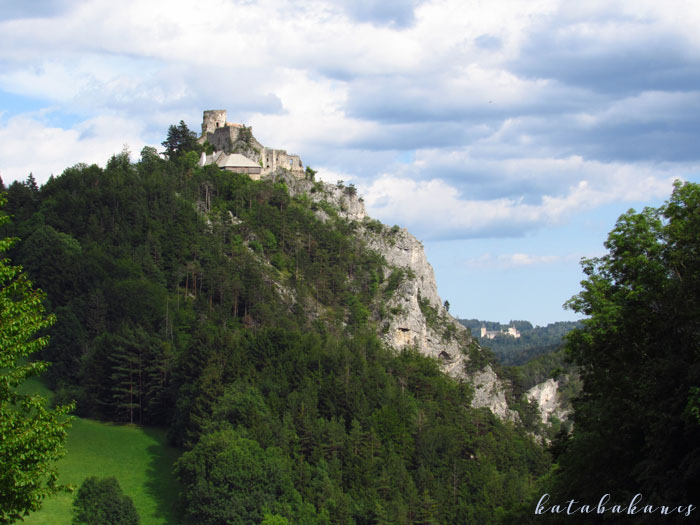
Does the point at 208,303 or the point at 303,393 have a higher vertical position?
the point at 208,303

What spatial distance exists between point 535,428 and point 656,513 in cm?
9806

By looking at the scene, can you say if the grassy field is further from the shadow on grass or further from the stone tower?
the stone tower

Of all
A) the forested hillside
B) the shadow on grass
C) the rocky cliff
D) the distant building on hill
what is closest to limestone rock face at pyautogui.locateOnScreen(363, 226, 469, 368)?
the rocky cliff

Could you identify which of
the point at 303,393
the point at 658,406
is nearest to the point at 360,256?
the point at 303,393

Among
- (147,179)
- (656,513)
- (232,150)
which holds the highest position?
(232,150)

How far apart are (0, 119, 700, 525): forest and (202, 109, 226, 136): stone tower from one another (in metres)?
Result: 6.68

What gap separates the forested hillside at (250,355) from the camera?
5756cm

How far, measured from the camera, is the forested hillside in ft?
189

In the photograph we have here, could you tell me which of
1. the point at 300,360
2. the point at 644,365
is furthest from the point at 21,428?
the point at 300,360

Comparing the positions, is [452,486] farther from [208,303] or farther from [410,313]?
[410,313]

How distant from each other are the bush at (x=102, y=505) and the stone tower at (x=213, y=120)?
250ft

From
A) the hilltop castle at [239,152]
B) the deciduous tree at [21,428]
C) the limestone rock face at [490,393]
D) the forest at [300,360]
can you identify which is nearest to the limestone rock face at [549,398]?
the forest at [300,360]

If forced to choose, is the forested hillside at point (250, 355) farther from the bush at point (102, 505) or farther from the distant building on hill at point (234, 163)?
the bush at point (102, 505)

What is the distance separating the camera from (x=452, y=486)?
2687 inches
